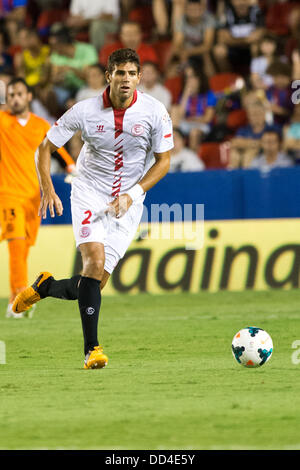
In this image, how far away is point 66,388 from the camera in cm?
686

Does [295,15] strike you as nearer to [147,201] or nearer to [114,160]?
[147,201]

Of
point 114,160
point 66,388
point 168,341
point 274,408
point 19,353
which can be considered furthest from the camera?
point 168,341

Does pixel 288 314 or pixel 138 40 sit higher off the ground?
pixel 138 40

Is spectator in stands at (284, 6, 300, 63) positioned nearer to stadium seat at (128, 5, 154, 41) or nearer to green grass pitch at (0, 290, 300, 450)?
Result: stadium seat at (128, 5, 154, 41)

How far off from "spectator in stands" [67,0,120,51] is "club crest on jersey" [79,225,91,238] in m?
11.0

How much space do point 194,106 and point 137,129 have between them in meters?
8.52

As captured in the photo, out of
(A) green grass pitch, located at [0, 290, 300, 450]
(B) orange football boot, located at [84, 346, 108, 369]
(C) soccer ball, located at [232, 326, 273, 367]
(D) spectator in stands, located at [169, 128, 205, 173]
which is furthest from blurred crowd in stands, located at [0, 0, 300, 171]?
(B) orange football boot, located at [84, 346, 108, 369]

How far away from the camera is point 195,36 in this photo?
17.2 m

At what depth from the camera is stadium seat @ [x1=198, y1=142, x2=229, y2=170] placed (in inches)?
602

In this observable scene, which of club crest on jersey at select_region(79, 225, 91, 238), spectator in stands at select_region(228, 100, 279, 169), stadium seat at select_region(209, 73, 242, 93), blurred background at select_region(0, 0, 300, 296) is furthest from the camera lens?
stadium seat at select_region(209, 73, 242, 93)

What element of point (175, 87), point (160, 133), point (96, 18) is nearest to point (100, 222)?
point (160, 133)

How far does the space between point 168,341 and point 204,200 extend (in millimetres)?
4915

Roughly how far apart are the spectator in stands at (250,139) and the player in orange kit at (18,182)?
436 cm

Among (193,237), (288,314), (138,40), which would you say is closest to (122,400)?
(288,314)
